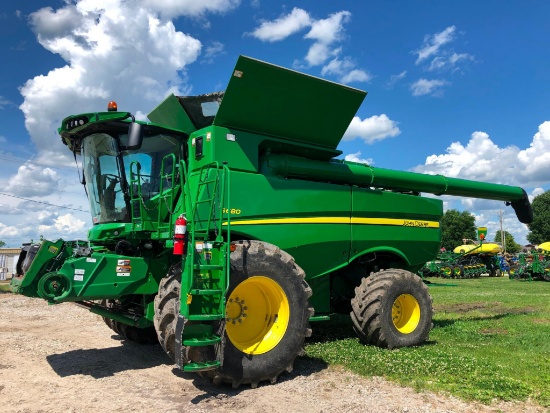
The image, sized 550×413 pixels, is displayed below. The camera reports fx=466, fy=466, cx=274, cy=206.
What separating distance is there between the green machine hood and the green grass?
3077mm

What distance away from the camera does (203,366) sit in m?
4.49

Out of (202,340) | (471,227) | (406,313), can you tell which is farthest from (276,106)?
(471,227)

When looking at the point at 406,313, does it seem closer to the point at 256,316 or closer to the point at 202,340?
the point at 256,316

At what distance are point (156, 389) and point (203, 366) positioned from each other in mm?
880

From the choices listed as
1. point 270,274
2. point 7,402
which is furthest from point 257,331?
point 7,402

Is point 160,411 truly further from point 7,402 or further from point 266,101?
point 266,101

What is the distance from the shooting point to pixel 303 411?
14.2 ft

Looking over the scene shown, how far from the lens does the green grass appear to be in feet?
15.8

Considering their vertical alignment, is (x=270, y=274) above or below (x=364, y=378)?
above

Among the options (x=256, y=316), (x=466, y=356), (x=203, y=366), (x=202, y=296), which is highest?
(x=202, y=296)

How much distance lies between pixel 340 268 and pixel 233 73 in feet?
10.8

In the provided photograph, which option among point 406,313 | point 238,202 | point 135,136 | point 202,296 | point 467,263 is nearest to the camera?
point 202,296

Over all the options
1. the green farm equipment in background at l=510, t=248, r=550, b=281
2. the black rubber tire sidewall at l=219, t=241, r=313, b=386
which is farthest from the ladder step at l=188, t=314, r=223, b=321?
the green farm equipment in background at l=510, t=248, r=550, b=281

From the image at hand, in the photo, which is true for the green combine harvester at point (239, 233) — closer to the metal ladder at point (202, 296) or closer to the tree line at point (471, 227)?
the metal ladder at point (202, 296)
